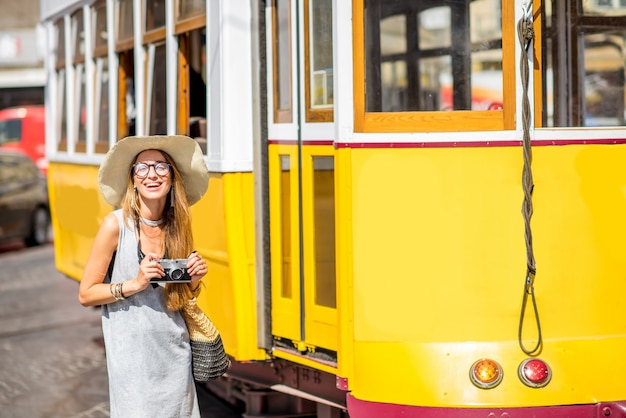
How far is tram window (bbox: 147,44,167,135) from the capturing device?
6.45 metres

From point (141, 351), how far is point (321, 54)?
5.72 feet

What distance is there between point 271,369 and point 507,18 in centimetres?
219

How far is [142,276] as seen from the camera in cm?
388

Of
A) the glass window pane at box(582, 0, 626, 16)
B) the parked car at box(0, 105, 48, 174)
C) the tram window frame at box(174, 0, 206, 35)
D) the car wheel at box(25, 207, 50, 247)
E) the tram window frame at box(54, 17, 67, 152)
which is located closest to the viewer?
the tram window frame at box(174, 0, 206, 35)

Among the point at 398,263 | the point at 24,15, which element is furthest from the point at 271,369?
the point at 24,15

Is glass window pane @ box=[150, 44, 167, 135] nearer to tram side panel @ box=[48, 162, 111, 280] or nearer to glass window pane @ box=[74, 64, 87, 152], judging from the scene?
tram side panel @ box=[48, 162, 111, 280]

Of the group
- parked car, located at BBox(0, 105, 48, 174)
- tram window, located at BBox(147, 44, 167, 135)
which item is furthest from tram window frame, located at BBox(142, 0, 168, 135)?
parked car, located at BBox(0, 105, 48, 174)

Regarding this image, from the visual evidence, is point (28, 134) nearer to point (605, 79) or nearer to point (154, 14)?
point (154, 14)

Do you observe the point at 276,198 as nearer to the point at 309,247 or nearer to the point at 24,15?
the point at 309,247

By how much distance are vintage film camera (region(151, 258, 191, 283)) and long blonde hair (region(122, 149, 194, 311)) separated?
0.11m

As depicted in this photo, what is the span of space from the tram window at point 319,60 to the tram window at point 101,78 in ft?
9.50

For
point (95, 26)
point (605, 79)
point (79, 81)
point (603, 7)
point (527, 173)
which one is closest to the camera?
point (527, 173)

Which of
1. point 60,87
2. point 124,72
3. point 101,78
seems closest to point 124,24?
point 124,72

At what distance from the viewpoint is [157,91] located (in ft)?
21.6
